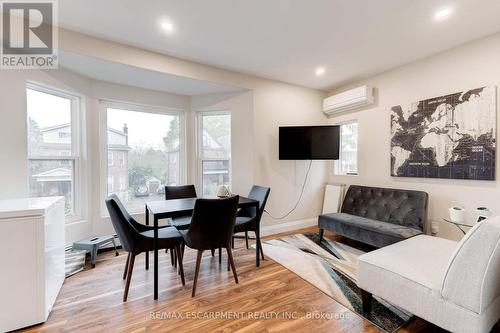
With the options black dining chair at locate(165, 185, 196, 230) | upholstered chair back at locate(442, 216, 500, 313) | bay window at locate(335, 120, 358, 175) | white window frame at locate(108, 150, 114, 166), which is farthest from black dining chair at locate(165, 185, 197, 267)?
bay window at locate(335, 120, 358, 175)

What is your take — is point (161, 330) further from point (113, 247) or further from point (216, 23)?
point (216, 23)

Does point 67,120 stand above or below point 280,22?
below

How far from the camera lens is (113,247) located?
10.6 feet

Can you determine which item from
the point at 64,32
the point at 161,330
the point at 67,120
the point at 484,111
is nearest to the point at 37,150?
the point at 67,120

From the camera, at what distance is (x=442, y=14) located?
84.5 inches

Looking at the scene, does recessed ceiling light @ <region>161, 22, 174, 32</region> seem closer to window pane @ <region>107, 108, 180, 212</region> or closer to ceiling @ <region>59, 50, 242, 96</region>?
ceiling @ <region>59, 50, 242, 96</region>

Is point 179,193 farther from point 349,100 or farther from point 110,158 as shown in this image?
point 349,100

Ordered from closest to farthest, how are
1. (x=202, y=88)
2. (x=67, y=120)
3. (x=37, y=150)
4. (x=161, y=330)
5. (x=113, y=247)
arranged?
(x=161, y=330) < (x=37, y=150) < (x=67, y=120) < (x=113, y=247) < (x=202, y=88)

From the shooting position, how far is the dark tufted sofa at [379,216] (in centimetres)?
268

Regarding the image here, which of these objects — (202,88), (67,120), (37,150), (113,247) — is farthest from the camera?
(202,88)

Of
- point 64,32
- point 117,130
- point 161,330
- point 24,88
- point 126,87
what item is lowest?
point 161,330

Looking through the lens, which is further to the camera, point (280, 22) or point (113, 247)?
Result: point (113, 247)

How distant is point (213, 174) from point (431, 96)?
11.1 ft

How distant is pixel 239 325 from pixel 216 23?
2744 millimetres
